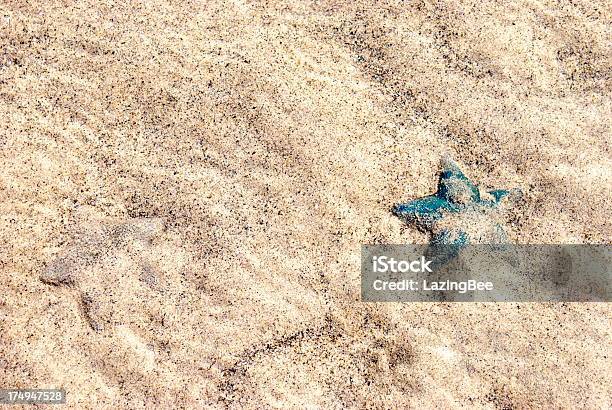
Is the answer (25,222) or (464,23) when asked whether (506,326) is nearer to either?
(464,23)

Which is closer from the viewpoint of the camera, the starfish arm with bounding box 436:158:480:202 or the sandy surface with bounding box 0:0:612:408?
the sandy surface with bounding box 0:0:612:408

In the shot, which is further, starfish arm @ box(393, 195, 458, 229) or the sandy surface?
starfish arm @ box(393, 195, 458, 229)

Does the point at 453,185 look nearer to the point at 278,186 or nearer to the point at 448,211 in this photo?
the point at 448,211

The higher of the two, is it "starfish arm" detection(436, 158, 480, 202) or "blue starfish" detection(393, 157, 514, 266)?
"starfish arm" detection(436, 158, 480, 202)

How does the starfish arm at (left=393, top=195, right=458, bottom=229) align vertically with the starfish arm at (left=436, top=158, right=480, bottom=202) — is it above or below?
below

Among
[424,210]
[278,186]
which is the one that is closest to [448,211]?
[424,210]
